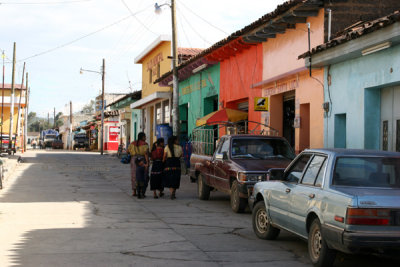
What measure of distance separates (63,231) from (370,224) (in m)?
5.39

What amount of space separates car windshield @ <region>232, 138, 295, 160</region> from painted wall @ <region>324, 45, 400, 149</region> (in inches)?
79.9

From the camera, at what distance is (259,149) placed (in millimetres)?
12984

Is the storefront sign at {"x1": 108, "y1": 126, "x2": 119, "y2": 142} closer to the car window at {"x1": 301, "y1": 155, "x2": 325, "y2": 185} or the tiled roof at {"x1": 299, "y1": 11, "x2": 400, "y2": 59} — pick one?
the tiled roof at {"x1": 299, "y1": 11, "x2": 400, "y2": 59}

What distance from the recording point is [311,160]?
24.3 feet

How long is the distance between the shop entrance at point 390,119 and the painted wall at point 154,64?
22.2 m

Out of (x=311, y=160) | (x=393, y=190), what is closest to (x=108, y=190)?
(x=311, y=160)

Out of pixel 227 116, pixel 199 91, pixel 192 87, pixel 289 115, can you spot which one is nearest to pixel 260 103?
pixel 289 115

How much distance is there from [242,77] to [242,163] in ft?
33.1

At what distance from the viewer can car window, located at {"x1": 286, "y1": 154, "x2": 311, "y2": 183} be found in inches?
302

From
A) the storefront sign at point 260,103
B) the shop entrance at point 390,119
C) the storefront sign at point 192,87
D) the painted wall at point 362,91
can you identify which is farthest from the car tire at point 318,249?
the storefront sign at point 192,87

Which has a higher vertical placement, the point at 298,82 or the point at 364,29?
the point at 364,29

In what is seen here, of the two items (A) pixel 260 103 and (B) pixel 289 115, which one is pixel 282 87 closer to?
(A) pixel 260 103

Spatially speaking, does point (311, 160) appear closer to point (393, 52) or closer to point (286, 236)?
point (286, 236)

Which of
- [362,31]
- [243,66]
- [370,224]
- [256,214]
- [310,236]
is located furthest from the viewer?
[243,66]
